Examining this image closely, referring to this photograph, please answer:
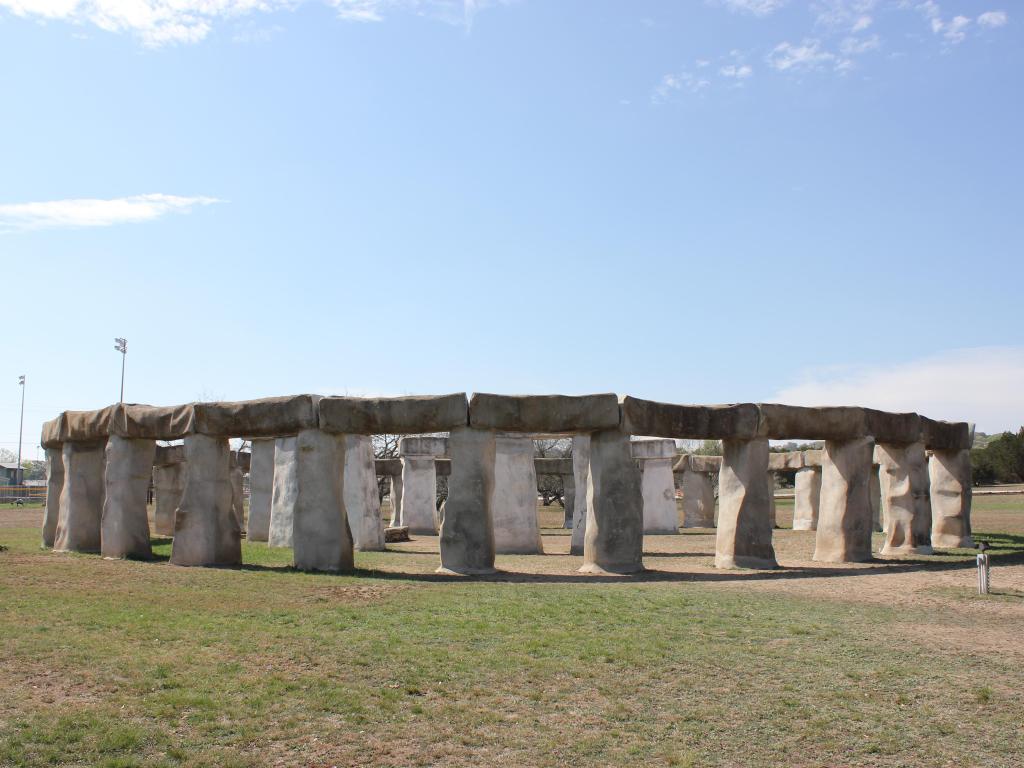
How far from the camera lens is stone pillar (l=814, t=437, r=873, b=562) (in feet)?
53.5

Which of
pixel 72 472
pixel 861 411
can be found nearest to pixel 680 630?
pixel 861 411

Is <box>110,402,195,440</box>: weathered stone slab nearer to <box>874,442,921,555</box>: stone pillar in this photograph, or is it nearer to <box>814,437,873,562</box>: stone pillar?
<box>814,437,873,562</box>: stone pillar

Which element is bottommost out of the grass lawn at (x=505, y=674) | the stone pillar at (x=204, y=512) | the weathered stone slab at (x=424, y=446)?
the grass lawn at (x=505, y=674)

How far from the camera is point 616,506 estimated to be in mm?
14320

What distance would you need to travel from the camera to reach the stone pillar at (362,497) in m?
20.5

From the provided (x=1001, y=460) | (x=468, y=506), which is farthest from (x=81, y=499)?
(x=1001, y=460)

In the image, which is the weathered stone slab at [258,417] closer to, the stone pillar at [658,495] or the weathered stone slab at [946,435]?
the weathered stone slab at [946,435]

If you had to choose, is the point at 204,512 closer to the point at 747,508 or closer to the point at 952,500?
the point at 747,508

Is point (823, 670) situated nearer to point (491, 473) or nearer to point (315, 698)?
point (315, 698)

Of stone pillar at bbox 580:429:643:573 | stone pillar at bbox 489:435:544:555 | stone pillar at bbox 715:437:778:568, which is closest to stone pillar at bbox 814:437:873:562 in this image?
stone pillar at bbox 715:437:778:568

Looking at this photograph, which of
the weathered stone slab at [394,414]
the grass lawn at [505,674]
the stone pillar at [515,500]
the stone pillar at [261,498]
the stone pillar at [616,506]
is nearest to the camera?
the grass lawn at [505,674]

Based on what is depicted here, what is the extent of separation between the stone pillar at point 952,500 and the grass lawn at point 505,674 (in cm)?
803

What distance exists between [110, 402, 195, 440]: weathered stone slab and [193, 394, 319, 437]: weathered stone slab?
0.80ft

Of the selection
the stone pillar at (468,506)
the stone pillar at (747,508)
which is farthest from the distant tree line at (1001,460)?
the stone pillar at (468,506)
